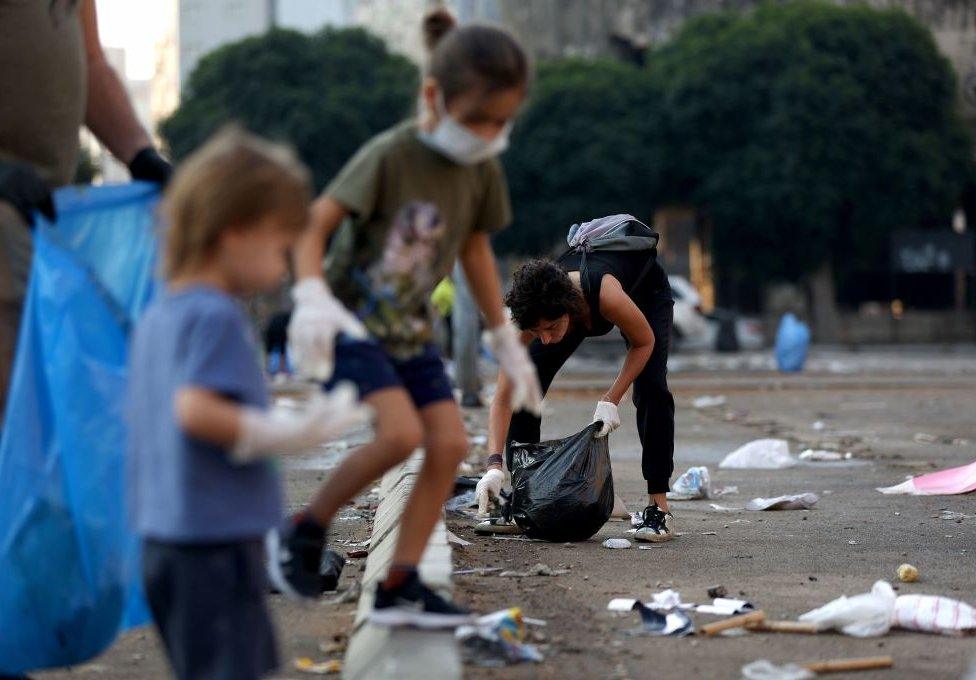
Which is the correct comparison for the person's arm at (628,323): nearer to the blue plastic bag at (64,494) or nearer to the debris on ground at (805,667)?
the debris on ground at (805,667)

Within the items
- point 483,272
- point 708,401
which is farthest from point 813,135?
point 483,272

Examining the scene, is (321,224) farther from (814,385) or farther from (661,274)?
(814,385)

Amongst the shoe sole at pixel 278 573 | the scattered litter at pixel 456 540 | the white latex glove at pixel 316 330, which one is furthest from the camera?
the scattered litter at pixel 456 540

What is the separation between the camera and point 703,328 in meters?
33.5

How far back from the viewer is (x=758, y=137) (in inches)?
1523

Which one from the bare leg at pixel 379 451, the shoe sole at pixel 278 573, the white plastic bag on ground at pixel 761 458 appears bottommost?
the white plastic bag on ground at pixel 761 458

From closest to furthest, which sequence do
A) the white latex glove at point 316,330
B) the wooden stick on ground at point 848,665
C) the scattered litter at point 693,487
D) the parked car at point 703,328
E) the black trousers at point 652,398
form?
the white latex glove at point 316,330
the wooden stick on ground at point 848,665
the black trousers at point 652,398
the scattered litter at point 693,487
the parked car at point 703,328

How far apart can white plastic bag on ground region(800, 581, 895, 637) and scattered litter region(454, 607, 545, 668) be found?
3.05 ft

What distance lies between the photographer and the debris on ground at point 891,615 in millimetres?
4809

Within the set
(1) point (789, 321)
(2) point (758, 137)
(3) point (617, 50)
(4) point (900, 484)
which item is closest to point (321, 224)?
(4) point (900, 484)

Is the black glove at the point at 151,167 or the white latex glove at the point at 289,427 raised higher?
the black glove at the point at 151,167

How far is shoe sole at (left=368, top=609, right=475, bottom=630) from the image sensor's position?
3.97 metres

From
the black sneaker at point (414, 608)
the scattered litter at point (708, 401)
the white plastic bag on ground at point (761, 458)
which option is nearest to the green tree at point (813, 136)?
the scattered litter at point (708, 401)

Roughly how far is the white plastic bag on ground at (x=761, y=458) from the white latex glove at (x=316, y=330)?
7067 mm
